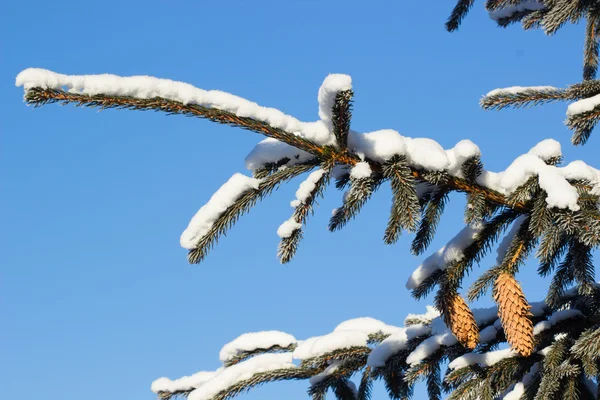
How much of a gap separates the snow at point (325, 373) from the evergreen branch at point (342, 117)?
153cm

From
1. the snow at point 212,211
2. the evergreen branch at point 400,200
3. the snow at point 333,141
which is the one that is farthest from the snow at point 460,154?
the snow at point 212,211

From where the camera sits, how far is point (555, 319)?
3332 mm

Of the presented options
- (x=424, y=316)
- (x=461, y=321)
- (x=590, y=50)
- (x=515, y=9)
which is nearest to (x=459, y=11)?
(x=515, y=9)

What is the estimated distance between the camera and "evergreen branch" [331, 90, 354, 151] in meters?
2.34

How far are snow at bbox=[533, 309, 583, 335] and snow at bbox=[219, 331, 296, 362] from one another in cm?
137

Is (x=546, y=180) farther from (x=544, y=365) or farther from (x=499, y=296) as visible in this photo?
(x=544, y=365)

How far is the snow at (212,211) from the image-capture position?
2.57 metres

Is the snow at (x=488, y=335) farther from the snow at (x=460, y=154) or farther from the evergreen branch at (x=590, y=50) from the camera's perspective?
the evergreen branch at (x=590, y=50)

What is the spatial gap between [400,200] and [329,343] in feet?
4.15

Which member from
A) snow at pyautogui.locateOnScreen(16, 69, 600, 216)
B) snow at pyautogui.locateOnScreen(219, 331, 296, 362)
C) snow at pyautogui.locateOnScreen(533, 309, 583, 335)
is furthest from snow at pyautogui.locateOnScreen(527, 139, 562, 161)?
snow at pyautogui.locateOnScreen(219, 331, 296, 362)

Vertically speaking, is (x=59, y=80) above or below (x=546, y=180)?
above

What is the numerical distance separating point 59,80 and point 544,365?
2.32 m

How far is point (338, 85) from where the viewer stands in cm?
230

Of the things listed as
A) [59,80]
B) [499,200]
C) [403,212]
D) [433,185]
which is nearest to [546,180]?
[499,200]
